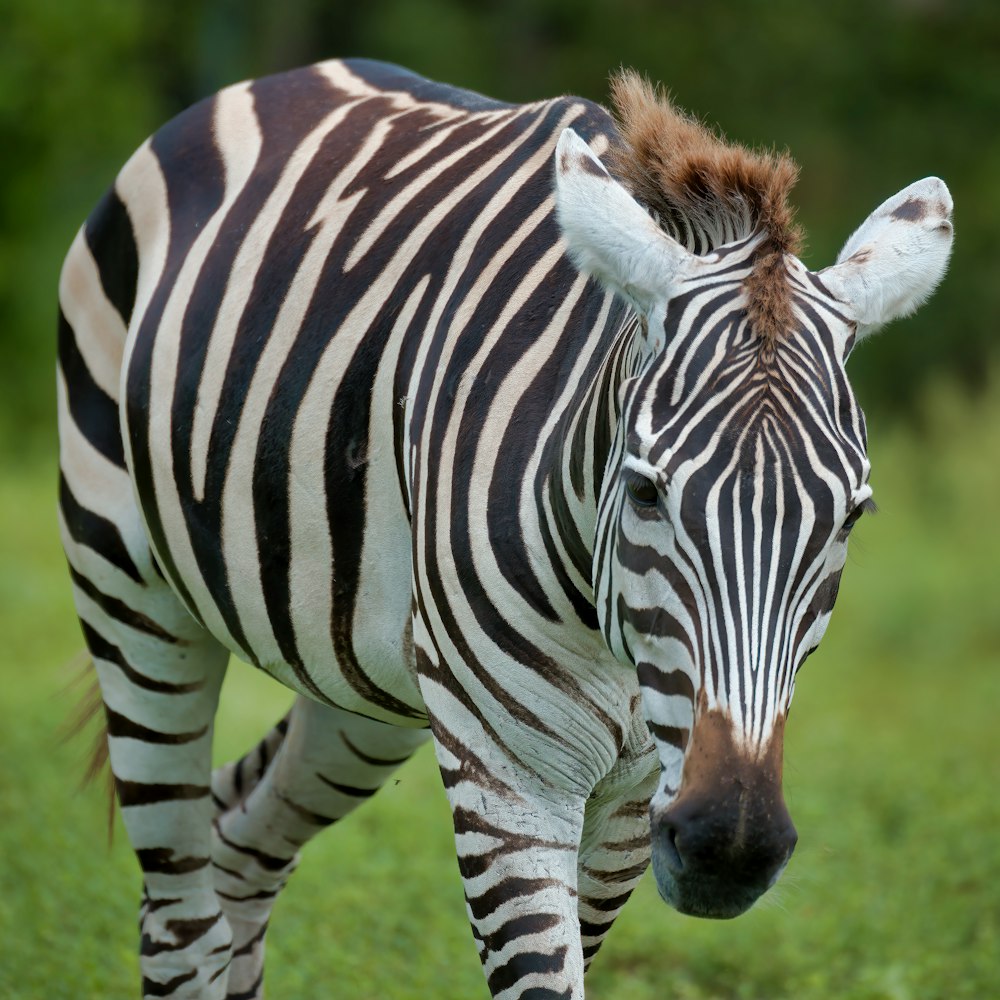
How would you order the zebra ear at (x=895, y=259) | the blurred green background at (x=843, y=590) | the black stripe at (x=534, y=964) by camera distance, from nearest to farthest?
the zebra ear at (x=895, y=259), the black stripe at (x=534, y=964), the blurred green background at (x=843, y=590)

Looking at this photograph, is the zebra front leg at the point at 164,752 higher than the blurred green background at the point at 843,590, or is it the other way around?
the zebra front leg at the point at 164,752

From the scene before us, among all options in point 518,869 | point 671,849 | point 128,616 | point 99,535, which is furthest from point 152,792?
point 671,849

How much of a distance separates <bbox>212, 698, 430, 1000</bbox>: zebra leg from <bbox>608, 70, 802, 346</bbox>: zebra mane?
1.96 meters

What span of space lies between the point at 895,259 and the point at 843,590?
9.30 m

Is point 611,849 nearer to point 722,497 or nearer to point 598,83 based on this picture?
point 722,497

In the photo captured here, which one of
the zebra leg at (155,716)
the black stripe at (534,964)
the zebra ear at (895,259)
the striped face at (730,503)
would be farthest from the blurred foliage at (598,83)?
the striped face at (730,503)

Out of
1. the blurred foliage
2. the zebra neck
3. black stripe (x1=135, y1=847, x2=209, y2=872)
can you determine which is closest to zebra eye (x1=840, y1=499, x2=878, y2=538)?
the zebra neck

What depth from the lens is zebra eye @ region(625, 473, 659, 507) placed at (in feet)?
7.26

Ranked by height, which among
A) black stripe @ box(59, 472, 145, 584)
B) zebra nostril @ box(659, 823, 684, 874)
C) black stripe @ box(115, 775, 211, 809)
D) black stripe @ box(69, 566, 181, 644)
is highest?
zebra nostril @ box(659, 823, 684, 874)

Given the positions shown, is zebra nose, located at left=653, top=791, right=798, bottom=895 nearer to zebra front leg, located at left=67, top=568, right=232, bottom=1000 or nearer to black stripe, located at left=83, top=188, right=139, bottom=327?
zebra front leg, located at left=67, top=568, right=232, bottom=1000

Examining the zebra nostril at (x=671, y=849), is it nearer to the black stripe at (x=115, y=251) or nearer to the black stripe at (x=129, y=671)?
the black stripe at (x=129, y=671)

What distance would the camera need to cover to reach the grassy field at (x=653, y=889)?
4832 mm

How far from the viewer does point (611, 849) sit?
9.98ft

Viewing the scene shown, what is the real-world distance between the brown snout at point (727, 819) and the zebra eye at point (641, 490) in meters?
0.34
